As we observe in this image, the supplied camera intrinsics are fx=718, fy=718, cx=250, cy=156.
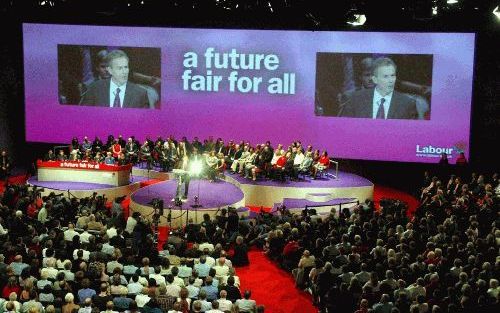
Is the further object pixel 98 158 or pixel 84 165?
pixel 98 158

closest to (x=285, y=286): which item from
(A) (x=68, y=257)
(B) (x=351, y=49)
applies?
(A) (x=68, y=257)

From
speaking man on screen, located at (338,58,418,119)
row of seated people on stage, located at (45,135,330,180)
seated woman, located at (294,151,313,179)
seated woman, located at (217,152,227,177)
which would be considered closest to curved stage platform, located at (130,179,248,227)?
seated woman, located at (217,152,227,177)

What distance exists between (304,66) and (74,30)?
741cm

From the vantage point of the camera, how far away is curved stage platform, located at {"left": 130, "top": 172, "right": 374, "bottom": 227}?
17.4m

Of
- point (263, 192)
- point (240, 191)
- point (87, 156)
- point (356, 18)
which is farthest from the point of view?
point (87, 156)

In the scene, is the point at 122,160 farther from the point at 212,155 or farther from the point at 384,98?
the point at 384,98

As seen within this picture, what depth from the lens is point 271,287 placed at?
12.7 metres

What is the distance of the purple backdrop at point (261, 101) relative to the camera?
2023 cm

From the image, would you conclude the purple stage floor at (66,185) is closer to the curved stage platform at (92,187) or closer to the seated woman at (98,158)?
the curved stage platform at (92,187)

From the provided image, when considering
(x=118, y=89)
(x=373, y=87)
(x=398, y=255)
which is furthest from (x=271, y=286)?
(x=118, y=89)

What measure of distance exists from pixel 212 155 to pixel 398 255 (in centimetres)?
941

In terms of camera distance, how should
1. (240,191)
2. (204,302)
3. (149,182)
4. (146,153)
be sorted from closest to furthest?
(204,302)
(240,191)
(149,182)
(146,153)

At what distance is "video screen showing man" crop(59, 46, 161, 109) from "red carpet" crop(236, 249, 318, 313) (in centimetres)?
957

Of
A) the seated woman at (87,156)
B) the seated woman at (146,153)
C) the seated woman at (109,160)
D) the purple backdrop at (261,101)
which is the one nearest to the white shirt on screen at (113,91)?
the purple backdrop at (261,101)
